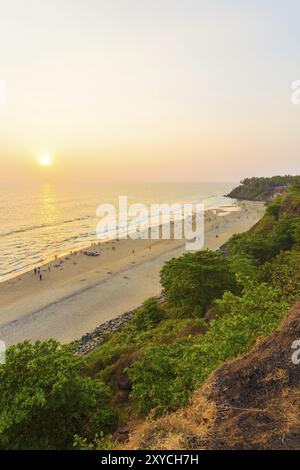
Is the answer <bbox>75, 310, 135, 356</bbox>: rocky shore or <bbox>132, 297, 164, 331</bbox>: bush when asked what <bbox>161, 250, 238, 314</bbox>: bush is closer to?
<bbox>132, 297, 164, 331</bbox>: bush

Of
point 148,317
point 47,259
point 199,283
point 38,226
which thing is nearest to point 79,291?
point 148,317

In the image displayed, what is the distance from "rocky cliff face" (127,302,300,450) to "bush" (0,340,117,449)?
491cm

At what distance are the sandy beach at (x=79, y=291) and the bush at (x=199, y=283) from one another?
13.9m

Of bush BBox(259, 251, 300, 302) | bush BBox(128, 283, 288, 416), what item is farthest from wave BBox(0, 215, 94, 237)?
bush BBox(128, 283, 288, 416)

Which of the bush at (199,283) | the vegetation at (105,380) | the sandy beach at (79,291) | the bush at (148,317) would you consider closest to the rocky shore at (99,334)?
the sandy beach at (79,291)

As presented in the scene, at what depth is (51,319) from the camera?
40.4 m

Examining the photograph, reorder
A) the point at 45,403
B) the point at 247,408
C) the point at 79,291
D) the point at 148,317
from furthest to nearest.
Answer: the point at 79,291 < the point at 148,317 < the point at 45,403 < the point at 247,408

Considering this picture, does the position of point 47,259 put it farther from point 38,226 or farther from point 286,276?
point 286,276

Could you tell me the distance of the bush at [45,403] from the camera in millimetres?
12102

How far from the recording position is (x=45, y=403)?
12328 mm

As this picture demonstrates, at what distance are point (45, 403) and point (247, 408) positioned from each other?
26.2ft

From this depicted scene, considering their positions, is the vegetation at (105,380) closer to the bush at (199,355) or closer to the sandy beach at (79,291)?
the bush at (199,355)

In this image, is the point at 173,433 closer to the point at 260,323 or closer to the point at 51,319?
the point at 260,323
